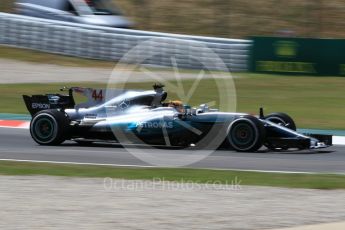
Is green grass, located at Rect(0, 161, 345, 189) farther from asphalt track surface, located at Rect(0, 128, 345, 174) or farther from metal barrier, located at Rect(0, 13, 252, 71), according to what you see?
metal barrier, located at Rect(0, 13, 252, 71)

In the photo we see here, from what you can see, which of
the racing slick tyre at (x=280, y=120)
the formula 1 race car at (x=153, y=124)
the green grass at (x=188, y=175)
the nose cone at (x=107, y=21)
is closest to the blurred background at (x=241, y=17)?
the nose cone at (x=107, y=21)

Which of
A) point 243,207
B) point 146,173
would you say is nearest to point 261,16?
point 146,173

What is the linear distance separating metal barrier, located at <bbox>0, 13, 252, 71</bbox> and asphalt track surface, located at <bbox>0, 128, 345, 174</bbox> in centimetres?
1021

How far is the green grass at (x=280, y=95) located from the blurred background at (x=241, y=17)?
5724mm

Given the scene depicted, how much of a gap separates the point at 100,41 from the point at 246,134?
13720mm

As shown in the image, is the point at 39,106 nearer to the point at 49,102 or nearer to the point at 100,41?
the point at 49,102

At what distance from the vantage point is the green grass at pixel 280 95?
17.6 metres

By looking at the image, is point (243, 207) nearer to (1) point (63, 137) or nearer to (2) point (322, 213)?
(2) point (322, 213)

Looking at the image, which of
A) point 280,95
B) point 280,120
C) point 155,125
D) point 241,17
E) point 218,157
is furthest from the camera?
point 241,17

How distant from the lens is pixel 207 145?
12594 mm

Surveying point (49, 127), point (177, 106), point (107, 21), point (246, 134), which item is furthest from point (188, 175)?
point (107, 21)

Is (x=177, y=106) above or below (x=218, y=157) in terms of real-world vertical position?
above

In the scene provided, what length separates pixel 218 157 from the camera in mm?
12102

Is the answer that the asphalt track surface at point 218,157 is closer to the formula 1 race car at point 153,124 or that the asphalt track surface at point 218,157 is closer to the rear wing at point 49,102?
the formula 1 race car at point 153,124
